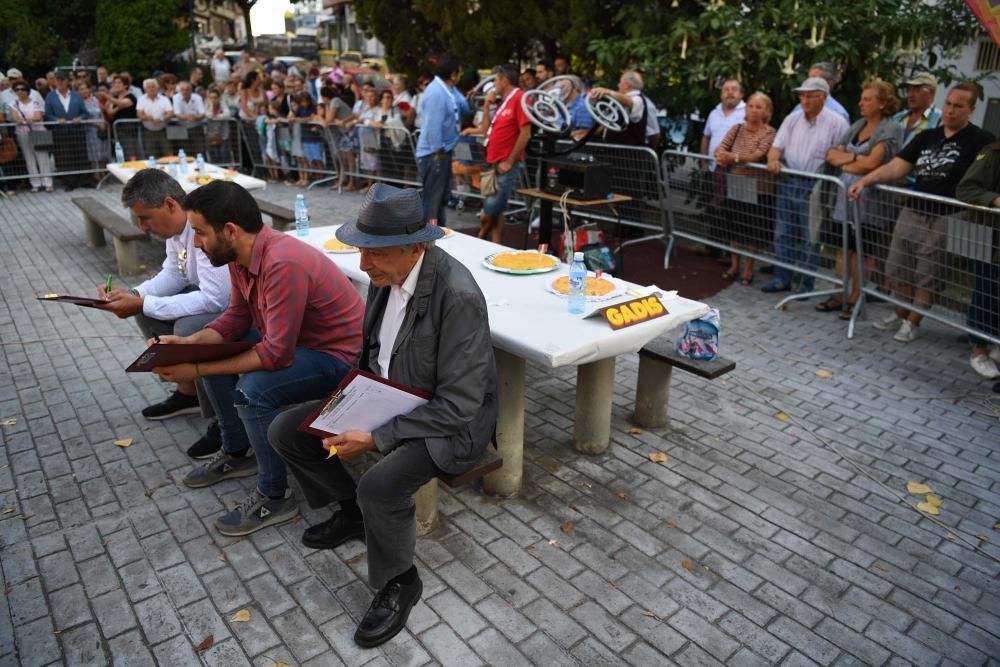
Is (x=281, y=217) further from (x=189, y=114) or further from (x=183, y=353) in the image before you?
(x=189, y=114)

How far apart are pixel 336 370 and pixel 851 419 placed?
342 cm

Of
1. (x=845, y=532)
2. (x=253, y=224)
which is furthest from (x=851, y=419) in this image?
(x=253, y=224)

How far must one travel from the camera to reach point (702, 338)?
14.0 feet

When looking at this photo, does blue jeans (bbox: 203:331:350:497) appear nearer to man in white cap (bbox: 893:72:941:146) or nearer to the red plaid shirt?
the red plaid shirt

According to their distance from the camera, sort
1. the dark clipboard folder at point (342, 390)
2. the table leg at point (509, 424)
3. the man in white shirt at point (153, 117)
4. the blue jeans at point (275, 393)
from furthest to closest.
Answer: the man in white shirt at point (153, 117), the table leg at point (509, 424), the blue jeans at point (275, 393), the dark clipboard folder at point (342, 390)

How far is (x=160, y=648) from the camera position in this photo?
2.96 m

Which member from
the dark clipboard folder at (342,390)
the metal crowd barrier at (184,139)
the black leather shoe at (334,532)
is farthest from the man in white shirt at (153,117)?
the dark clipboard folder at (342,390)

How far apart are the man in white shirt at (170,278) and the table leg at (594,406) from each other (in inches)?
85.2

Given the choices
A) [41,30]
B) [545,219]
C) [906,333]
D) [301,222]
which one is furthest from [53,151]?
[906,333]

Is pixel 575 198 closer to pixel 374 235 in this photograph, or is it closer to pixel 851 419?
pixel 851 419

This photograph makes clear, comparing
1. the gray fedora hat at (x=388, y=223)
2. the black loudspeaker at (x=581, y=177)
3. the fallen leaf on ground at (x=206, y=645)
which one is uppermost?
the gray fedora hat at (x=388, y=223)

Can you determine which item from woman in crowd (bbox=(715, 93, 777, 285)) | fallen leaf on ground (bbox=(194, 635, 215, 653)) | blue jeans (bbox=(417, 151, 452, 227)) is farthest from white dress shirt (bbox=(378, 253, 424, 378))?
blue jeans (bbox=(417, 151, 452, 227))

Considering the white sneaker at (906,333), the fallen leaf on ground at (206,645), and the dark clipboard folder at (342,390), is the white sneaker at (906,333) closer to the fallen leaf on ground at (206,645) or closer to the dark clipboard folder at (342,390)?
the dark clipboard folder at (342,390)

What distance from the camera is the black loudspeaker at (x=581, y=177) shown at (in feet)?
22.0
